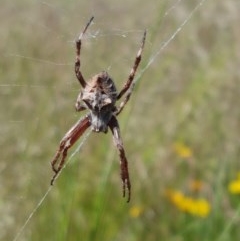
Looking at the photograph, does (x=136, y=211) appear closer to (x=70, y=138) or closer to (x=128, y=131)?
(x=128, y=131)

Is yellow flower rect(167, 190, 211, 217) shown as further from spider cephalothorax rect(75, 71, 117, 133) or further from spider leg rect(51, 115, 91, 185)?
spider cephalothorax rect(75, 71, 117, 133)

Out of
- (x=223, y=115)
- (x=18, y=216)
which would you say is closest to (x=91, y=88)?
(x=18, y=216)

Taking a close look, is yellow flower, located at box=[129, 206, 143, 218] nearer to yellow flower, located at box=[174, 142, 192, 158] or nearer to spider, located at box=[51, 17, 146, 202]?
yellow flower, located at box=[174, 142, 192, 158]

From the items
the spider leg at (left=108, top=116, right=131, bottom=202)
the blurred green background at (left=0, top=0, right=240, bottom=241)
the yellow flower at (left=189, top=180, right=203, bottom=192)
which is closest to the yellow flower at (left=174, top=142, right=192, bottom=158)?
the blurred green background at (left=0, top=0, right=240, bottom=241)

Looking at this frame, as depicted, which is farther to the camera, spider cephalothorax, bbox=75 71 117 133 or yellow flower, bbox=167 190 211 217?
yellow flower, bbox=167 190 211 217

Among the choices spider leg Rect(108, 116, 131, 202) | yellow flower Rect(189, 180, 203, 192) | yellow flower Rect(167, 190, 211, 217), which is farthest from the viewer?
yellow flower Rect(189, 180, 203, 192)

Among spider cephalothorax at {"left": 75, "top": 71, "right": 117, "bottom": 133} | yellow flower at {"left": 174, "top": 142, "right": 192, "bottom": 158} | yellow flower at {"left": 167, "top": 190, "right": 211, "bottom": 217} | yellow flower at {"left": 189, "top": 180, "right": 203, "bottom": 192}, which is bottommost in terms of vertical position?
spider cephalothorax at {"left": 75, "top": 71, "right": 117, "bottom": 133}

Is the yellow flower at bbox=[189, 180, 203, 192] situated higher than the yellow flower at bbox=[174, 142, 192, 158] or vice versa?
the yellow flower at bbox=[174, 142, 192, 158]

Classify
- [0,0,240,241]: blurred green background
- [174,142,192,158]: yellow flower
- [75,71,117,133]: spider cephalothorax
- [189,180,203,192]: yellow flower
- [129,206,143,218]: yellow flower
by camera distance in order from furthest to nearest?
[174,142,192,158]: yellow flower, [189,180,203,192]: yellow flower, [129,206,143,218]: yellow flower, [0,0,240,241]: blurred green background, [75,71,117,133]: spider cephalothorax
